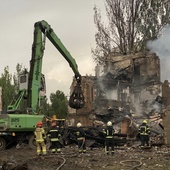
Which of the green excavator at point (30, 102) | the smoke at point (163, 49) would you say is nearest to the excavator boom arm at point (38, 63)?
the green excavator at point (30, 102)

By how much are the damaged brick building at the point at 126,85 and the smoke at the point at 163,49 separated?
1.04 m

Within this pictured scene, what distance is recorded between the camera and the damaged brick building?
30828mm

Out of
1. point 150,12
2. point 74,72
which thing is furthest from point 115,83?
point 74,72

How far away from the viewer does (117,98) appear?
34.9m

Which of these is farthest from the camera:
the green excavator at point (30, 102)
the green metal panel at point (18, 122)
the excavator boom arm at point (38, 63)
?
the excavator boom arm at point (38, 63)

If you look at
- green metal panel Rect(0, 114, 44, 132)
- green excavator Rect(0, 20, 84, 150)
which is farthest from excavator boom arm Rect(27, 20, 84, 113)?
green metal panel Rect(0, 114, 44, 132)

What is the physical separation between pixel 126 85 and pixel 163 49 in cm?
558

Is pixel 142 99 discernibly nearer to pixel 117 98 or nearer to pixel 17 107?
pixel 117 98

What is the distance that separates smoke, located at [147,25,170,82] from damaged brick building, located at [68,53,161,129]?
3.41 ft

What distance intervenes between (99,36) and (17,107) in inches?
915

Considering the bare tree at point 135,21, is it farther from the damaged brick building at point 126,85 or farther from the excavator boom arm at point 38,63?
the excavator boom arm at point 38,63

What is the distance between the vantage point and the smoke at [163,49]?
36.4m

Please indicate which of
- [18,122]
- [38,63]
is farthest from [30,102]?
[38,63]

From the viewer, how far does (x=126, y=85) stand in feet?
118
